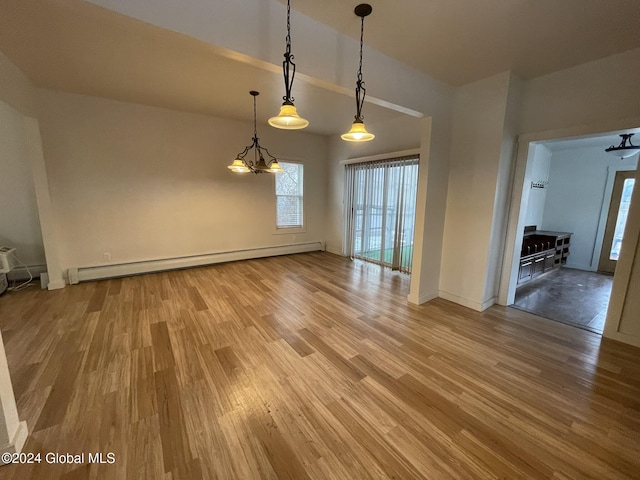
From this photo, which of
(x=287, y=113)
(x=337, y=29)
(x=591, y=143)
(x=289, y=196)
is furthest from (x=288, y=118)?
(x=591, y=143)

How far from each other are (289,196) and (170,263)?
9.56 ft

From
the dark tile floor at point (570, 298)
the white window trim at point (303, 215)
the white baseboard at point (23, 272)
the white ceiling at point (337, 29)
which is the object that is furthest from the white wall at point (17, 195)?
the dark tile floor at point (570, 298)

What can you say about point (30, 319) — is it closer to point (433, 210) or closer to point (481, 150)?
point (433, 210)

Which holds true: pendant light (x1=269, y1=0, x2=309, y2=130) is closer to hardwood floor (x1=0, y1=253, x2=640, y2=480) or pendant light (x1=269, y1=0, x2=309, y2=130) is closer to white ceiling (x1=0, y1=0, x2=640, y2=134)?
white ceiling (x1=0, y1=0, x2=640, y2=134)

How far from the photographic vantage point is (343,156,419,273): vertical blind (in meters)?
4.80

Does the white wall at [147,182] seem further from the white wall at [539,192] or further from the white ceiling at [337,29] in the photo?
the white wall at [539,192]

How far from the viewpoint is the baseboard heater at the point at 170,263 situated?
4.20 meters

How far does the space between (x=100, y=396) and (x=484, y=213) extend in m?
4.23

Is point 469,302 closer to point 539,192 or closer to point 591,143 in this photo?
point 539,192

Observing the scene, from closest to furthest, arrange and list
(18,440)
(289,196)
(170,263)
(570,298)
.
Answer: (18,440) → (570,298) → (170,263) → (289,196)

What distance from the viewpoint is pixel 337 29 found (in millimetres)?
2229

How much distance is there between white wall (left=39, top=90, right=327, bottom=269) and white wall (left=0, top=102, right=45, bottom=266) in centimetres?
83

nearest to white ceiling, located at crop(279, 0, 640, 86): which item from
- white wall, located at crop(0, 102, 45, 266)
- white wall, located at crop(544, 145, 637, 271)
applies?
white wall, located at crop(544, 145, 637, 271)

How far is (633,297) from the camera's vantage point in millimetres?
2604
